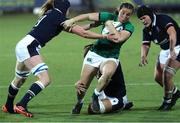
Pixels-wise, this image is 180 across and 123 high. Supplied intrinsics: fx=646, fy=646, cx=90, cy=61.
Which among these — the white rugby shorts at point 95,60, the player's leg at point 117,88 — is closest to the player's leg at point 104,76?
the white rugby shorts at point 95,60

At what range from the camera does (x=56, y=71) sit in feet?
48.2

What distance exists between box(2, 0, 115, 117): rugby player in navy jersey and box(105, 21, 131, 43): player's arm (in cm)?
18

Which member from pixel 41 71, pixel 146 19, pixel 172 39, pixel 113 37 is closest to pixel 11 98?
pixel 41 71

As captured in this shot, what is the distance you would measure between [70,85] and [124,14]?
3360 mm

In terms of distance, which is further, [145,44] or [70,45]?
[70,45]

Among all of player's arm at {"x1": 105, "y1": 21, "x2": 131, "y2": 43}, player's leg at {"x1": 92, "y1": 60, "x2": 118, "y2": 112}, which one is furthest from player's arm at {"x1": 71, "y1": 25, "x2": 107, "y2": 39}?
player's leg at {"x1": 92, "y1": 60, "x2": 118, "y2": 112}

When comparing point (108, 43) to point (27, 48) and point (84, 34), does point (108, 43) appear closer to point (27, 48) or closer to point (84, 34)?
point (84, 34)

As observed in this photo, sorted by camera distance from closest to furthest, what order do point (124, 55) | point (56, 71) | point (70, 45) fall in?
point (56, 71) → point (124, 55) → point (70, 45)

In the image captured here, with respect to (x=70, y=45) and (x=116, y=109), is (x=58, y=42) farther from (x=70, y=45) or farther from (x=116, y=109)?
(x=116, y=109)

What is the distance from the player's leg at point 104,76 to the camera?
965 centimetres

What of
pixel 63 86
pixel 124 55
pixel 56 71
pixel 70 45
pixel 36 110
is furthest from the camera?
pixel 70 45

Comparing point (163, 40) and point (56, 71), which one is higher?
point (163, 40)

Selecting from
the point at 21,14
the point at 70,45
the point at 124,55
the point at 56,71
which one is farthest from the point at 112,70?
the point at 21,14

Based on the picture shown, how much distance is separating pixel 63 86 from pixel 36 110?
8.29 feet
